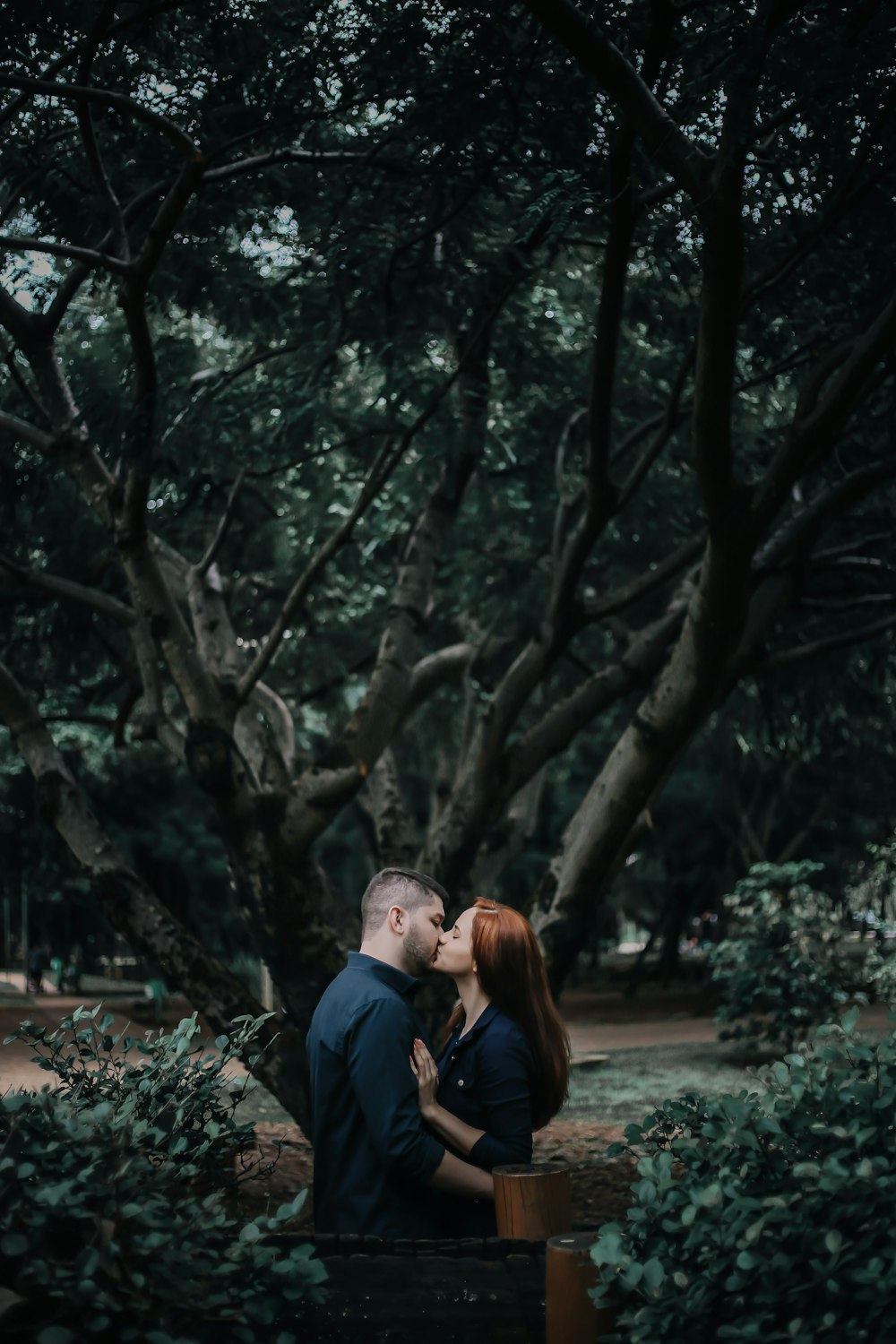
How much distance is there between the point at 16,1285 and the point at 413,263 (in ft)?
23.2

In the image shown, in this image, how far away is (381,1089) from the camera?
322cm

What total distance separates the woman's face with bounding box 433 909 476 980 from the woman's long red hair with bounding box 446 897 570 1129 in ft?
0.05

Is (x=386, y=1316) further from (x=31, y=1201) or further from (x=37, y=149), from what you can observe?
(x=37, y=149)

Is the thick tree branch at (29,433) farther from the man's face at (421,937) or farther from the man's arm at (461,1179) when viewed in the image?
the man's arm at (461,1179)

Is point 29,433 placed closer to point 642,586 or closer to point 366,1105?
point 642,586

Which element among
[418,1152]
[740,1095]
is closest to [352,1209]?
[418,1152]

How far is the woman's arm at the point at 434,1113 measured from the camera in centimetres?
333

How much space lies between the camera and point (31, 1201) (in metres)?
2.31

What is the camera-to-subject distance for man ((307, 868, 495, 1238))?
10.5 feet

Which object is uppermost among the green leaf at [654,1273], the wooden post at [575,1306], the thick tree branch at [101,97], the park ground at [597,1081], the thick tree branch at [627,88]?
the thick tree branch at [101,97]

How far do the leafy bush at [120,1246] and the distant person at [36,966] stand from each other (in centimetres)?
2554

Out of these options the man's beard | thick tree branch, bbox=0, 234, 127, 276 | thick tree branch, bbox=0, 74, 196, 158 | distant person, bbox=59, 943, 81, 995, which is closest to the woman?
the man's beard

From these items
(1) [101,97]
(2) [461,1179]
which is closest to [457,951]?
(2) [461,1179]

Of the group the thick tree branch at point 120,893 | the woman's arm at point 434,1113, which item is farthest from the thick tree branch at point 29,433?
the woman's arm at point 434,1113
